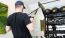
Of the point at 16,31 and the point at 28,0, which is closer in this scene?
the point at 16,31

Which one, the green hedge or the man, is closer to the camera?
Result: the man

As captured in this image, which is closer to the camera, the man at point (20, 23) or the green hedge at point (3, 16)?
the man at point (20, 23)

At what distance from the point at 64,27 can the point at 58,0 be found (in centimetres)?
75

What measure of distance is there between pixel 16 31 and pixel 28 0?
188cm

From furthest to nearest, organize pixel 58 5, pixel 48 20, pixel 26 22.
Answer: pixel 58 5
pixel 48 20
pixel 26 22

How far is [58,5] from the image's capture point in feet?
12.9

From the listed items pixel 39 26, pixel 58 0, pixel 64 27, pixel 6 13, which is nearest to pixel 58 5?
pixel 58 0

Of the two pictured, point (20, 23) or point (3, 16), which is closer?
point (20, 23)

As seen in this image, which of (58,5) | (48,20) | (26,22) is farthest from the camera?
(58,5)

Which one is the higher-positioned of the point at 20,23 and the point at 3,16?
the point at 20,23

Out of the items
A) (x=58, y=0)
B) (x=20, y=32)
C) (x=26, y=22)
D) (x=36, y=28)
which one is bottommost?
(x=36, y=28)

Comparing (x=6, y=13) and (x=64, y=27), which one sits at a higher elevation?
(x=6, y=13)

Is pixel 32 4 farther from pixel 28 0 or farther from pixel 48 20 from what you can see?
pixel 48 20

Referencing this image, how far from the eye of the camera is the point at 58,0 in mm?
4066
